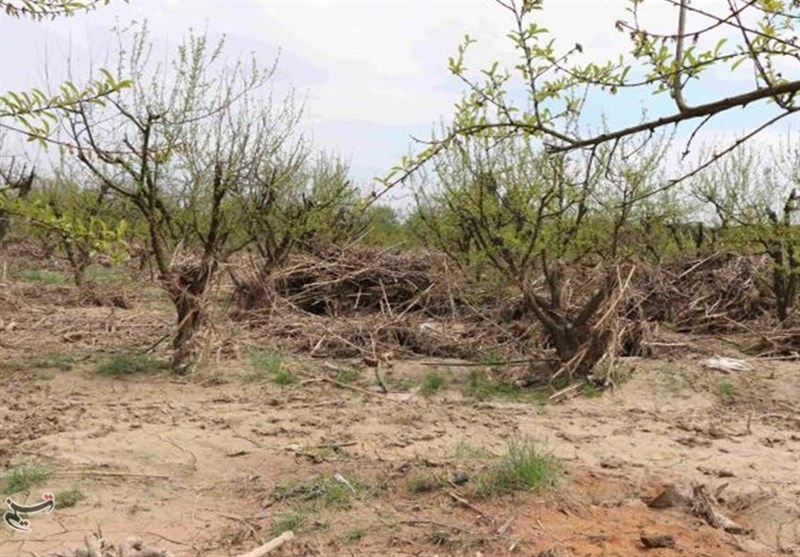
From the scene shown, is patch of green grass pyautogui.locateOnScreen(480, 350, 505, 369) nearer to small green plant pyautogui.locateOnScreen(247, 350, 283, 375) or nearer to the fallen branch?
small green plant pyautogui.locateOnScreen(247, 350, 283, 375)

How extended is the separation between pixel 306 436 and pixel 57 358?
300cm

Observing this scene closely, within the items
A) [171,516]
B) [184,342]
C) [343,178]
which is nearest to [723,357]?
[184,342]

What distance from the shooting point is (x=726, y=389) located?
6.51 metres

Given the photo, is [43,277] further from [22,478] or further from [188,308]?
[22,478]

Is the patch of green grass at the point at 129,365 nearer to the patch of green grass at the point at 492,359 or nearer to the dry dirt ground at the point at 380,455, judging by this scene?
the dry dirt ground at the point at 380,455

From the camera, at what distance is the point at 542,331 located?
24.3ft

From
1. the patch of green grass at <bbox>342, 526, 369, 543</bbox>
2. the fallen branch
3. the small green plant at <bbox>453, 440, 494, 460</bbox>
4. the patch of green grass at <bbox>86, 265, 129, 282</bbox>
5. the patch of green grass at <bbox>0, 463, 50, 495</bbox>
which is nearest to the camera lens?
the fallen branch

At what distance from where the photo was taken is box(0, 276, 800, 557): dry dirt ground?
3.47 m

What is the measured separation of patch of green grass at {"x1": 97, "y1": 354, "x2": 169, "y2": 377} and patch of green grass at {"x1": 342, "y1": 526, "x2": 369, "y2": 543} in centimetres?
356

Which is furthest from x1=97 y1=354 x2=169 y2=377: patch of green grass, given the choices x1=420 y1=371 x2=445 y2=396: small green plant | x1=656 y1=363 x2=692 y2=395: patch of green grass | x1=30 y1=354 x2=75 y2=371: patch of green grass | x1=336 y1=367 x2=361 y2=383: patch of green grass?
x1=656 y1=363 x2=692 y2=395: patch of green grass

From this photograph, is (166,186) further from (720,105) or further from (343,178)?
(720,105)

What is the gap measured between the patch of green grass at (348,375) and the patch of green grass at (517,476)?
2.71 meters
